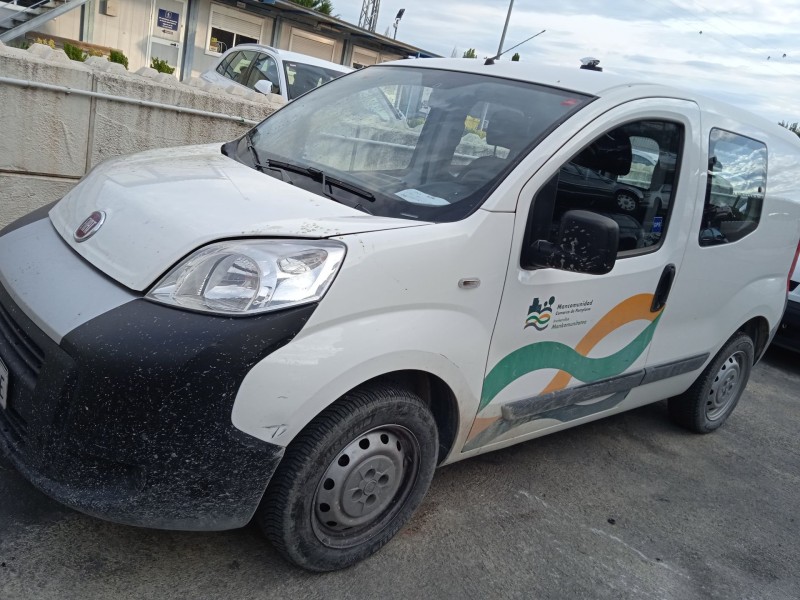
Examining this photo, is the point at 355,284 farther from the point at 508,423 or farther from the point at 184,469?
the point at 508,423

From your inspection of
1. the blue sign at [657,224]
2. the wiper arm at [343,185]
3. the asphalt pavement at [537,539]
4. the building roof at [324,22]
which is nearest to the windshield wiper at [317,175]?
the wiper arm at [343,185]

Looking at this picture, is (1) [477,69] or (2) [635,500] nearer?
(1) [477,69]

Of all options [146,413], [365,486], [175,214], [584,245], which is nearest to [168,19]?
[175,214]

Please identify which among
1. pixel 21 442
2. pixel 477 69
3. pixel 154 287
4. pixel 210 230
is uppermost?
pixel 477 69

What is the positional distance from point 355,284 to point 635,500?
2.18 m

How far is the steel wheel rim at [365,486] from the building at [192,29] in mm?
14121

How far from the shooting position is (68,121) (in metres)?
4.86

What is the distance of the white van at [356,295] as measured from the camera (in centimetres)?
212

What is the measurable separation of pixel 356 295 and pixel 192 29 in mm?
18857

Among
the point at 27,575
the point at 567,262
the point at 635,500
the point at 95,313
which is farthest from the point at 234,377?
the point at 635,500

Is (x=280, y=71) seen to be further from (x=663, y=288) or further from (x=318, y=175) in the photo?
(x=663, y=288)

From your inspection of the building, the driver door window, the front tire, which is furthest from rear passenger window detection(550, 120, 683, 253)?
the building

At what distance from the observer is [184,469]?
2.13 meters

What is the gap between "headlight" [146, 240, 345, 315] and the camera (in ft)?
7.07
